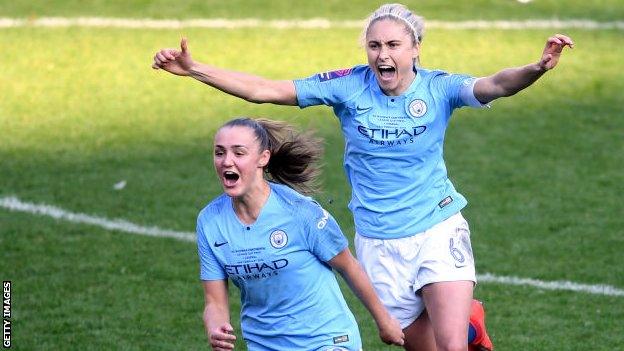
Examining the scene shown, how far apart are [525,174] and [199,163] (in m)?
3.11

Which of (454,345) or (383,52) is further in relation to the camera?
(383,52)

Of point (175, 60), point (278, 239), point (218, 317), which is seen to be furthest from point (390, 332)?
point (175, 60)

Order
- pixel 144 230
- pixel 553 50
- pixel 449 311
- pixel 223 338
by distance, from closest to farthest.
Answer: pixel 223 338
pixel 553 50
pixel 449 311
pixel 144 230

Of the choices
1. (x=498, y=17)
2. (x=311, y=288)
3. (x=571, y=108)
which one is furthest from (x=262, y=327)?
(x=498, y=17)

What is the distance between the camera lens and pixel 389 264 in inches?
320

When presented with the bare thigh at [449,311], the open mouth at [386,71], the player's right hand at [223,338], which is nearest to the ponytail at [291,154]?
the open mouth at [386,71]

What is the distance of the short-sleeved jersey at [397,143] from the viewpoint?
26.2 feet

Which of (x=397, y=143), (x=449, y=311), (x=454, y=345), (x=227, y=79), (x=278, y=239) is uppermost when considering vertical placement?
(x=227, y=79)

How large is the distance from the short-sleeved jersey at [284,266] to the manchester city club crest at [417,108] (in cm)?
113

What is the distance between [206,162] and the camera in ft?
45.9

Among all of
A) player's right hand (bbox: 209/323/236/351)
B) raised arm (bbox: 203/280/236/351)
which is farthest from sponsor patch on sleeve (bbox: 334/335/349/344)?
player's right hand (bbox: 209/323/236/351)

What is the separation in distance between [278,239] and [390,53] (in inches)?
58.6

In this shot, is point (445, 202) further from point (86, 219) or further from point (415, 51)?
point (86, 219)

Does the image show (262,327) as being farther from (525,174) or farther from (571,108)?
(571,108)
